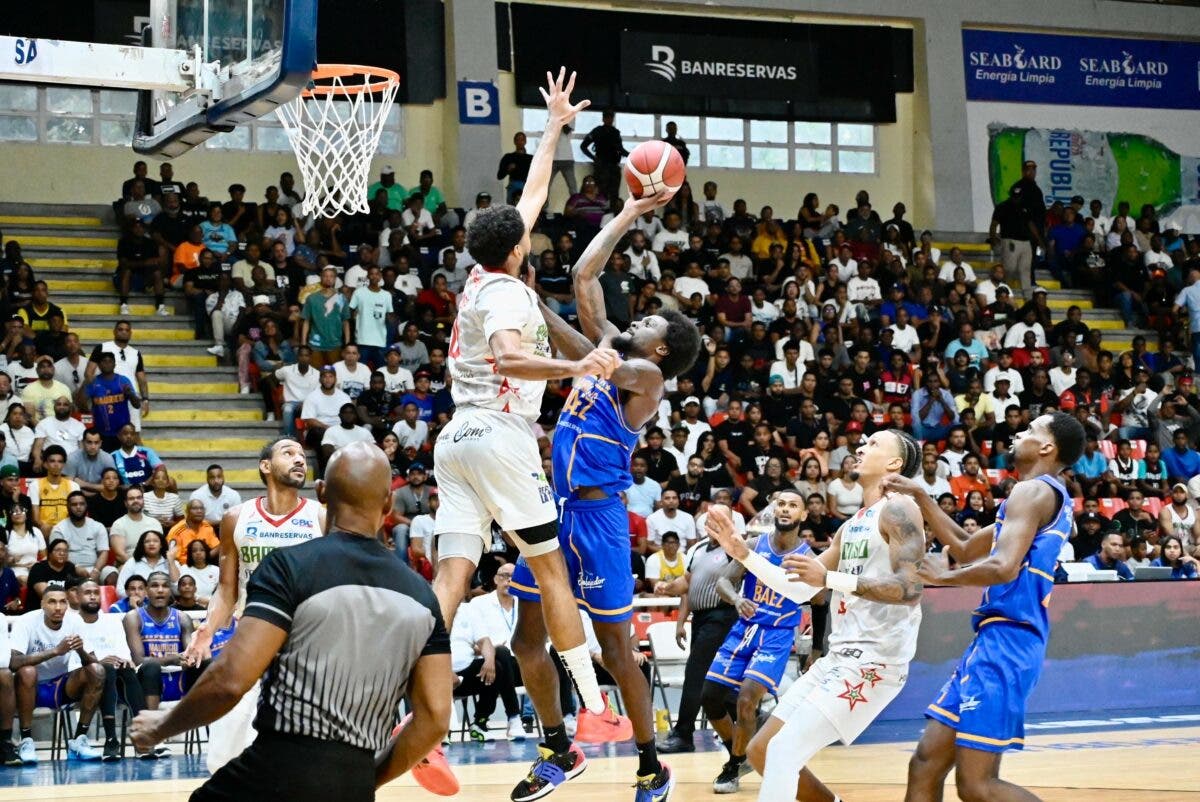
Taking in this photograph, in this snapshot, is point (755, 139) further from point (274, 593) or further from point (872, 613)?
point (274, 593)

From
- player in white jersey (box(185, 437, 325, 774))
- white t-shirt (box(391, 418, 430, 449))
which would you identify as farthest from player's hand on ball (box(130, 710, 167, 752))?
white t-shirt (box(391, 418, 430, 449))

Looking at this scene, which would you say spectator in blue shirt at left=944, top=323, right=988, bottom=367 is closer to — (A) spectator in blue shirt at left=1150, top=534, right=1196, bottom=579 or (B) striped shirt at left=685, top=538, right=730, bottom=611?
(A) spectator in blue shirt at left=1150, top=534, right=1196, bottom=579

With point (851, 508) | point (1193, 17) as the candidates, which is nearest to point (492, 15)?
point (851, 508)

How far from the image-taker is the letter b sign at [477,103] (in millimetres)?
21875

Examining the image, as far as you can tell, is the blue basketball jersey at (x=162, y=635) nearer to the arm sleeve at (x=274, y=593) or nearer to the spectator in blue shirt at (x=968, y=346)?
the arm sleeve at (x=274, y=593)

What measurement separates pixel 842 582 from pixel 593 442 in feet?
4.39

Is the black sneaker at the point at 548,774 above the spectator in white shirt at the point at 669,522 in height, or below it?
below

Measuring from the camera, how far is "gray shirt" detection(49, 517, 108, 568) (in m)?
13.5

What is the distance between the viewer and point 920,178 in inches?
985

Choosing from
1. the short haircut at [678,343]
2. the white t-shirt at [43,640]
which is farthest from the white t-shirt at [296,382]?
the short haircut at [678,343]

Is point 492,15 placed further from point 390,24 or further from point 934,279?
point 934,279

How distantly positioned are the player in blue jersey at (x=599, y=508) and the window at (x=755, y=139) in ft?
53.2

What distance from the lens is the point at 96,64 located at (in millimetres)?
8367

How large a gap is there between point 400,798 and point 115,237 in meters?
13.0
